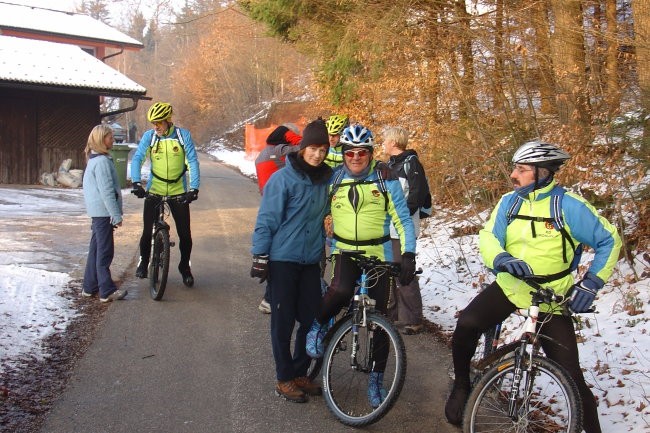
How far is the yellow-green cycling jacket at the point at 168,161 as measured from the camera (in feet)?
27.5

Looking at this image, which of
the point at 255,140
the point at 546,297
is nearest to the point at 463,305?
the point at 546,297

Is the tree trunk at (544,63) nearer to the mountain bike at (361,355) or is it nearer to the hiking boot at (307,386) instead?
the mountain bike at (361,355)

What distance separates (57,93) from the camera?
23328 mm

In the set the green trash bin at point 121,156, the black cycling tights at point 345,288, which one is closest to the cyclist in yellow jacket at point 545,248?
the black cycling tights at point 345,288

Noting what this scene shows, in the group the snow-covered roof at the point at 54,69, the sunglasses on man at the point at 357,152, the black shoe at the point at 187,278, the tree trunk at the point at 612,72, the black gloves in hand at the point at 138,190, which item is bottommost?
the black shoe at the point at 187,278

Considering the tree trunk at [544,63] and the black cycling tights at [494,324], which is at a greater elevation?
the tree trunk at [544,63]

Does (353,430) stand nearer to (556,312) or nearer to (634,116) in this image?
(556,312)

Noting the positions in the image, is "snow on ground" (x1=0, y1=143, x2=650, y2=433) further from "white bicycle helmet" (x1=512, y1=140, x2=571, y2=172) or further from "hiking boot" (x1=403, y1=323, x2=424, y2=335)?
"white bicycle helmet" (x1=512, y1=140, x2=571, y2=172)

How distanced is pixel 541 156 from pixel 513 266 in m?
0.69

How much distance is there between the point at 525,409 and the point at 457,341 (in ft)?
2.15

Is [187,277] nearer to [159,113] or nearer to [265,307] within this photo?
[265,307]

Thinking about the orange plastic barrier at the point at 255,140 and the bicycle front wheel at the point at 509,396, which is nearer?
the bicycle front wheel at the point at 509,396

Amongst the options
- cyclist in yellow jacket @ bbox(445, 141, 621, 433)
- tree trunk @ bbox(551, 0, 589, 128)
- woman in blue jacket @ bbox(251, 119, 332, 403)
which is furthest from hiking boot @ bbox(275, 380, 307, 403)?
tree trunk @ bbox(551, 0, 589, 128)

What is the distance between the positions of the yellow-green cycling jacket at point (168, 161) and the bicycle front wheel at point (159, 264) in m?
0.59
